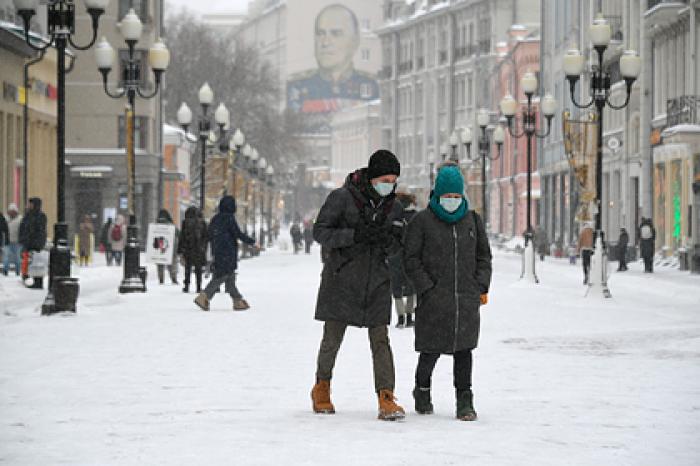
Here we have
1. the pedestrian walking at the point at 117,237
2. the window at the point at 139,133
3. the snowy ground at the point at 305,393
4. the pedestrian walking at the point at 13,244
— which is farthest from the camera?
the window at the point at 139,133

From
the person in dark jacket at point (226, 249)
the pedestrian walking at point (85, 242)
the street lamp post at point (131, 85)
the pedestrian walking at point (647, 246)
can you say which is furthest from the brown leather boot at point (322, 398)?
the pedestrian walking at point (85, 242)

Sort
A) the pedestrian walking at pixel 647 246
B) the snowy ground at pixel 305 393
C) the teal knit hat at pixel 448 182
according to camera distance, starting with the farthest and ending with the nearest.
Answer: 1. the pedestrian walking at pixel 647 246
2. the teal knit hat at pixel 448 182
3. the snowy ground at pixel 305 393

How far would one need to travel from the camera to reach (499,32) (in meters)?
128

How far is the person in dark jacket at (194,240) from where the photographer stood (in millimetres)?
31516

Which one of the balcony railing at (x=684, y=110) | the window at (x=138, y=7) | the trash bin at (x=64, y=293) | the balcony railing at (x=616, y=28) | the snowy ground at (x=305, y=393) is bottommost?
the snowy ground at (x=305, y=393)

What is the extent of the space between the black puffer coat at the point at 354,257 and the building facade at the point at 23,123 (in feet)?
124

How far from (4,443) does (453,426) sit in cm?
273

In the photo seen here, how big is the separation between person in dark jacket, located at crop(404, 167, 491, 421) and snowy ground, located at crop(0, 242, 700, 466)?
19.1 inches

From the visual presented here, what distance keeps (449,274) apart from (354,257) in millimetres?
658

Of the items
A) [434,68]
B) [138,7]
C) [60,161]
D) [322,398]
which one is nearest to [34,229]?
[60,161]

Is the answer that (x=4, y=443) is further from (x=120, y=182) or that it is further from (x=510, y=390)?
(x=120, y=182)

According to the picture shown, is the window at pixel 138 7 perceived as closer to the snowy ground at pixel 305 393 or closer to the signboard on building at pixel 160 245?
the signboard on building at pixel 160 245

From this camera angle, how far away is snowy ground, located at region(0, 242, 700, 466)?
399 inches

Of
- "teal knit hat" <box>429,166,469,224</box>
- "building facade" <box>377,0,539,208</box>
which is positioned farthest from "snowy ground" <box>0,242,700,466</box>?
"building facade" <box>377,0,539,208</box>
